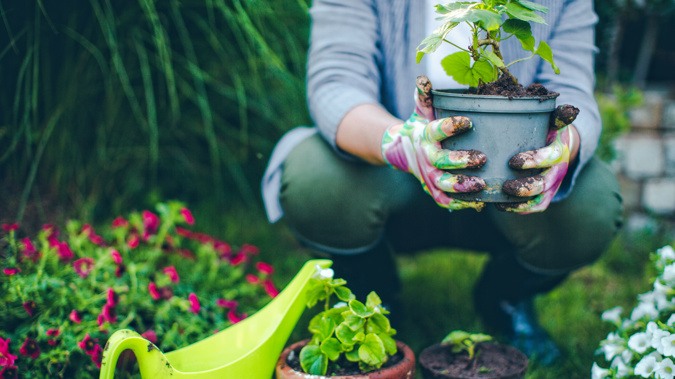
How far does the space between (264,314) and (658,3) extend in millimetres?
2117

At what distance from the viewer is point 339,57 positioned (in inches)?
45.1

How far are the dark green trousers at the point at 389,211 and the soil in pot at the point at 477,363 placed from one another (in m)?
0.23

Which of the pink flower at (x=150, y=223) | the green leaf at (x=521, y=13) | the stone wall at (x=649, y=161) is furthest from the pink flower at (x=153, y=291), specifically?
the stone wall at (x=649, y=161)

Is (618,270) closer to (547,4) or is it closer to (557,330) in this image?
(557,330)

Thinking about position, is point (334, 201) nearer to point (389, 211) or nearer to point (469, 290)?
point (389, 211)

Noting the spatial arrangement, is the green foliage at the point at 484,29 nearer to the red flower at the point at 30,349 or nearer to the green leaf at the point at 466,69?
the green leaf at the point at 466,69

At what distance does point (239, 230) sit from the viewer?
1.90 m

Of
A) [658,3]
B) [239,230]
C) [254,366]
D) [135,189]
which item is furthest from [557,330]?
[658,3]

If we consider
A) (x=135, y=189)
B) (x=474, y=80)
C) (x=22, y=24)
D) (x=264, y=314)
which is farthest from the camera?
(x=135, y=189)

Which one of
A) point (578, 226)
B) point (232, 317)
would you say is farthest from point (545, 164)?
point (232, 317)

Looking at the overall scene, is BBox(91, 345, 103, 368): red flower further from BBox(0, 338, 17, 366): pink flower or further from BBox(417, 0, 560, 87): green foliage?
BBox(417, 0, 560, 87): green foliage

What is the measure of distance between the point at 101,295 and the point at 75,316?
0.09 meters

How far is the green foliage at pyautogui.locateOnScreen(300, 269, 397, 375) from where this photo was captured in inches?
32.1

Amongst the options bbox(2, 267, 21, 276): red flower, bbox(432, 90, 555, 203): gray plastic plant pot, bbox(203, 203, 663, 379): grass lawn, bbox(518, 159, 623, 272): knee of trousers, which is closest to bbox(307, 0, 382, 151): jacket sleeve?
bbox(432, 90, 555, 203): gray plastic plant pot
